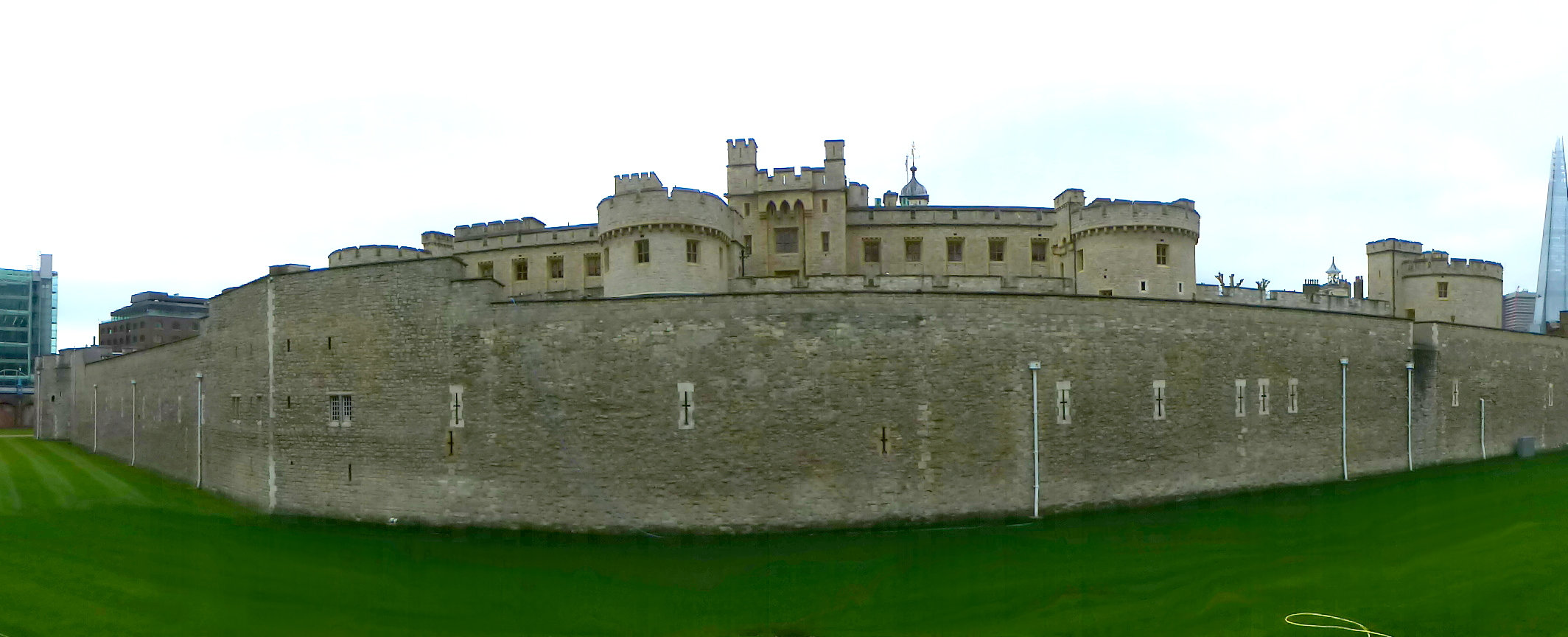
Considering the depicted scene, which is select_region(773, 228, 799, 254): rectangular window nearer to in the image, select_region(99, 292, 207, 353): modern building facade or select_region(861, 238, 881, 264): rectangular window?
select_region(861, 238, 881, 264): rectangular window

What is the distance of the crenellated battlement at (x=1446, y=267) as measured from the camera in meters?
42.2

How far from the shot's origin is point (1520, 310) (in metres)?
113

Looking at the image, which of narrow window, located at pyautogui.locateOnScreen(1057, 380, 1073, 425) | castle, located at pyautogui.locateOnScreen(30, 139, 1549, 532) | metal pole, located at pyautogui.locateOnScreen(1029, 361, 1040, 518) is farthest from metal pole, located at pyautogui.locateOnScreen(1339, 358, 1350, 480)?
metal pole, located at pyautogui.locateOnScreen(1029, 361, 1040, 518)

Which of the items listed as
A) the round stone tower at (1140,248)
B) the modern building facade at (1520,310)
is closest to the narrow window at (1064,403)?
the round stone tower at (1140,248)

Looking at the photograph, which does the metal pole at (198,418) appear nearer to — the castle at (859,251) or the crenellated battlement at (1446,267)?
the castle at (859,251)

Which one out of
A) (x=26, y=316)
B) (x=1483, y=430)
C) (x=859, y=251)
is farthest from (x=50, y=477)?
(x=26, y=316)

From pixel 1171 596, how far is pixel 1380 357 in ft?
70.3

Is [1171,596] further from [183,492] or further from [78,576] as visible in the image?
[183,492]

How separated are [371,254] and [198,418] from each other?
9.67m

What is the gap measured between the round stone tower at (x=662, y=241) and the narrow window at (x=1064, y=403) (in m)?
11.7

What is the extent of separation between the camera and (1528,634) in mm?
14070

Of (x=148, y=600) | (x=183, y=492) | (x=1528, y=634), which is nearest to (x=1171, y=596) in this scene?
(x=1528, y=634)

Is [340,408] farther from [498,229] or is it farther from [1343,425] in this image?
[1343,425]

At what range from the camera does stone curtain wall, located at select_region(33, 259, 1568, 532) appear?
23.0 meters
